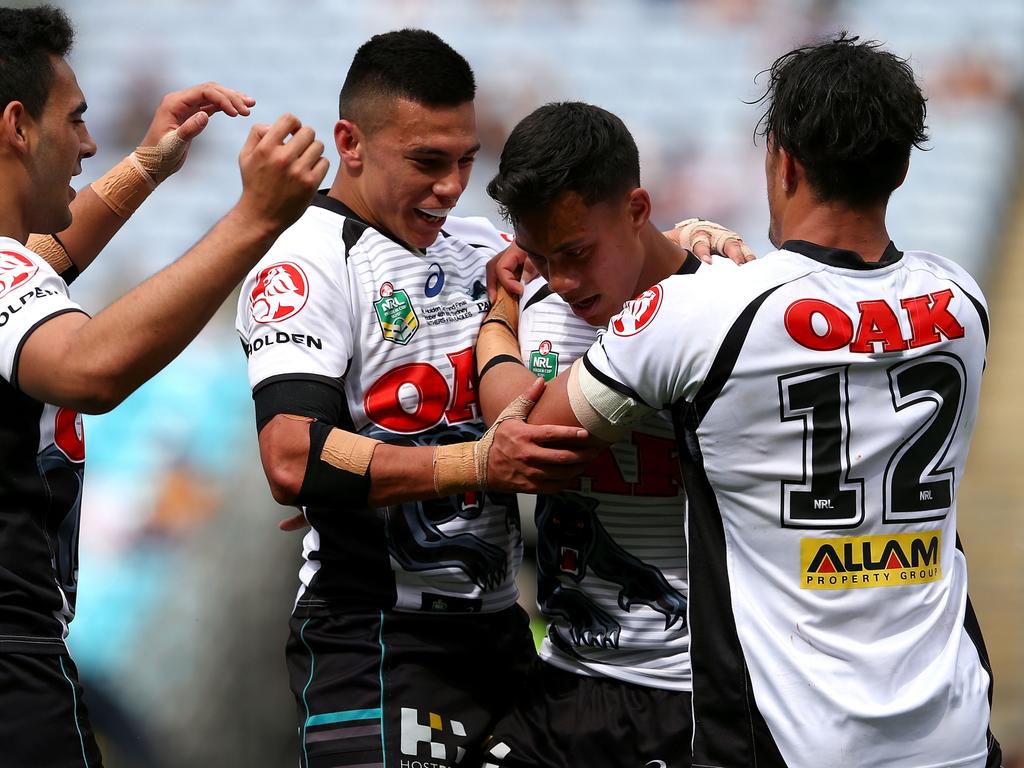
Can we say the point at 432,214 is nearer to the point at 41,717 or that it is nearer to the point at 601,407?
the point at 601,407

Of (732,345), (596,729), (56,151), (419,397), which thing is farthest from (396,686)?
(56,151)

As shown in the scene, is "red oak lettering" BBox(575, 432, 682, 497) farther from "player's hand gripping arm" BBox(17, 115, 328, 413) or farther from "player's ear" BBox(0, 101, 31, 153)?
"player's ear" BBox(0, 101, 31, 153)

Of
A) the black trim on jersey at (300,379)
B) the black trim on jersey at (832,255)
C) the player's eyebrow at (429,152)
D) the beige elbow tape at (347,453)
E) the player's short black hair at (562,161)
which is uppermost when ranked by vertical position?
the player's eyebrow at (429,152)

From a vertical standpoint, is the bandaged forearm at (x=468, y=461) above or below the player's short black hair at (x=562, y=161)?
below

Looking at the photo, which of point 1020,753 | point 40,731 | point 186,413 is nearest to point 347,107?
point 40,731

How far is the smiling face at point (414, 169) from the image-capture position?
→ 309 cm

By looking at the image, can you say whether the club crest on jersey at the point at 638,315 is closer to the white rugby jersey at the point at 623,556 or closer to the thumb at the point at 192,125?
the white rugby jersey at the point at 623,556

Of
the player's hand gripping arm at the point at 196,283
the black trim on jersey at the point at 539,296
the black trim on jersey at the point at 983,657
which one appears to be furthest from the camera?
the black trim on jersey at the point at 539,296

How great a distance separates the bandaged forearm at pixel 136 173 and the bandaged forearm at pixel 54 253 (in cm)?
19

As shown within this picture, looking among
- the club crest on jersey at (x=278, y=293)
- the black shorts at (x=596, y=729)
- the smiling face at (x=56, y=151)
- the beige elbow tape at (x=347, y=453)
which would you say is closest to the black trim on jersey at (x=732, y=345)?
the beige elbow tape at (x=347, y=453)

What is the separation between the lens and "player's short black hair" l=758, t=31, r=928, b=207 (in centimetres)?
232

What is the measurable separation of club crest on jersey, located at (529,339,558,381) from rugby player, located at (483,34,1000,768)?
0.50 metres

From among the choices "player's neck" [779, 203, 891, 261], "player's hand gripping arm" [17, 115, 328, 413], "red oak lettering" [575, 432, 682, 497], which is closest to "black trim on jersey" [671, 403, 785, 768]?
"red oak lettering" [575, 432, 682, 497]

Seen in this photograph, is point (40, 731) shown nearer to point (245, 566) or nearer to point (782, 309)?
point (782, 309)
